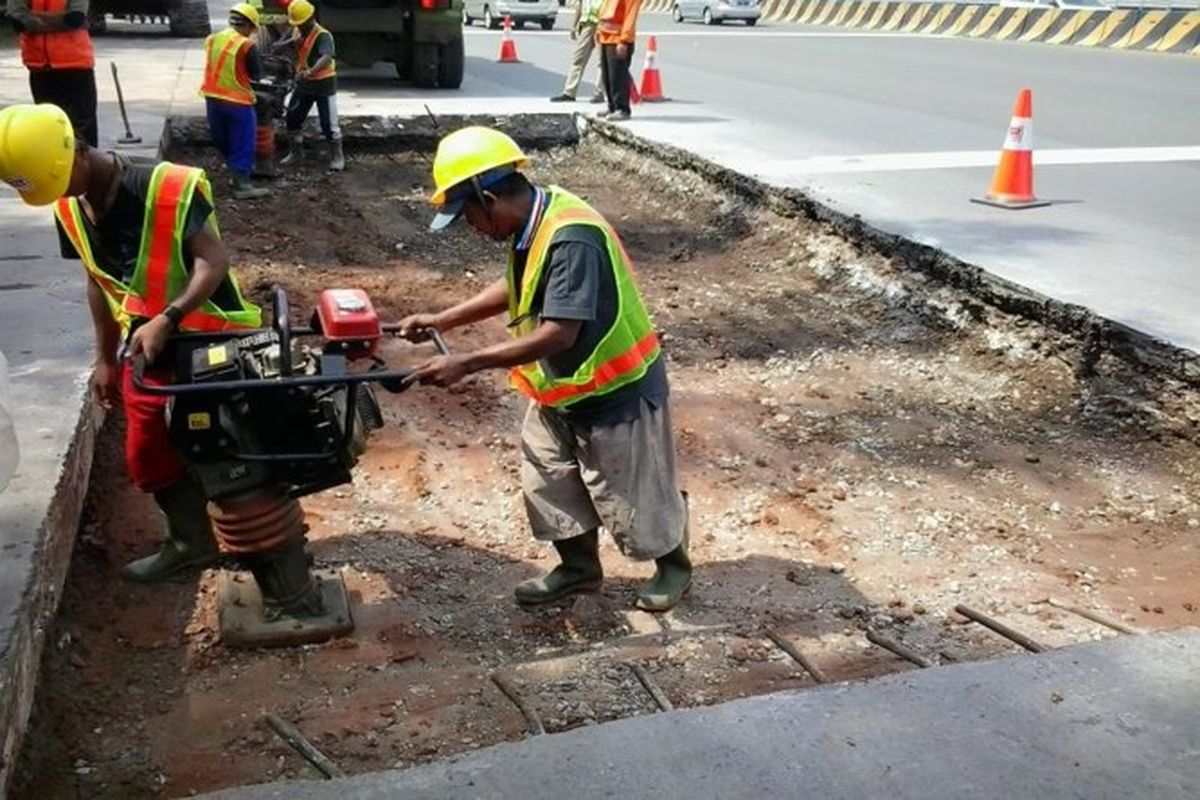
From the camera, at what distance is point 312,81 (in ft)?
33.5

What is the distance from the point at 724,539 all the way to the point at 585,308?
1.65 m

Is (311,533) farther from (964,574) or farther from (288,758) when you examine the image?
(964,574)

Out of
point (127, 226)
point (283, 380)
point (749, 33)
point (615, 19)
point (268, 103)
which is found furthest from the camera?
point (749, 33)

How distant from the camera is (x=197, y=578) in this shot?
13.5 feet

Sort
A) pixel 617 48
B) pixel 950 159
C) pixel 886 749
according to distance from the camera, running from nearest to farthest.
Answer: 1. pixel 886 749
2. pixel 950 159
3. pixel 617 48

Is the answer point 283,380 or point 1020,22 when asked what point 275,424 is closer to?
point 283,380

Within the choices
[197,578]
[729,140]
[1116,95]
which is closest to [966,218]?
[729,140]

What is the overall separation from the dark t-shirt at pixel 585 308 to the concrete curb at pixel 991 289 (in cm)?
274

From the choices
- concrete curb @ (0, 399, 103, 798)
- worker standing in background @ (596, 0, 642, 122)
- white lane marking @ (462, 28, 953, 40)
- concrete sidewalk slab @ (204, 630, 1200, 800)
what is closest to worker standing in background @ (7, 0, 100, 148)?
concrete curb @ (0, 399, 103, 798)

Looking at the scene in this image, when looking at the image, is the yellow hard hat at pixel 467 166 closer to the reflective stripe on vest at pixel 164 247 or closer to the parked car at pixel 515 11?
the reflective stripe on vest at pixel 164 247

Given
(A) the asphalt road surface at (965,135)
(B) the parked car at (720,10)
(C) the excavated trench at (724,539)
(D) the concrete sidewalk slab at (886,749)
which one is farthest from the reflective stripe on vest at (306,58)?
(B) the parked car at (720,10)

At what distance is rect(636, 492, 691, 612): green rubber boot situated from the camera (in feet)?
13.1

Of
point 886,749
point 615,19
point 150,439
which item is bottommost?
point 886,749

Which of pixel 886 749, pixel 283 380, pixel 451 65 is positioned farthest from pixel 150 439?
pixel 451 65
